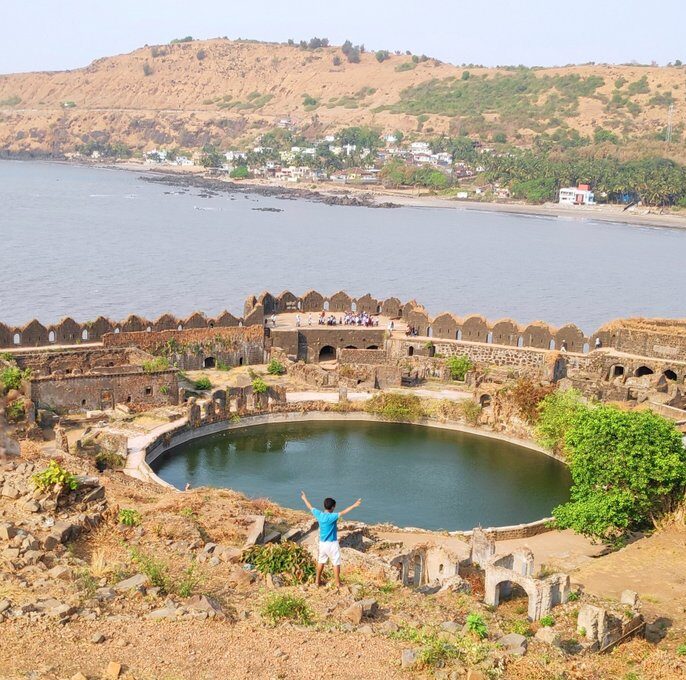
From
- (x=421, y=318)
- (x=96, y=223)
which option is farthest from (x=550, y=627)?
(x=96, y=223)

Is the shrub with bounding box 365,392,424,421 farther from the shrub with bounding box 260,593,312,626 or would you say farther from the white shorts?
the shrub with bounding box 260,593,312,626

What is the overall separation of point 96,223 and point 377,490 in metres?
83.2

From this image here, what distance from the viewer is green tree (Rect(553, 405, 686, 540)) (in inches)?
1051

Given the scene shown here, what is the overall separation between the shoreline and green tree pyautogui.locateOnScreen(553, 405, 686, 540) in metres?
101

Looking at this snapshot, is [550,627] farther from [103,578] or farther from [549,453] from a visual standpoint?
[549,453]

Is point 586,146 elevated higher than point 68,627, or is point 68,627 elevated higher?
point 586,146

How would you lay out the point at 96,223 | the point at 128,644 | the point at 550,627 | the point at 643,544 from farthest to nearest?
the point at 96,223, the point at 643,544, the point at 550,627, the point at 128,644

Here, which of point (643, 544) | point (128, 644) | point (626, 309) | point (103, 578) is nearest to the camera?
point (128, 644)

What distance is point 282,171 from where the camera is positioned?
16875 cm

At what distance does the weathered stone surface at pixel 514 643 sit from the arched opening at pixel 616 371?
109 feet

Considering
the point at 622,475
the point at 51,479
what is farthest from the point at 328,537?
the point at 622,475

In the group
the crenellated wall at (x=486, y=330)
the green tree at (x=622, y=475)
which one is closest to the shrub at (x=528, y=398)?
the crenellated wall at (x=486, y=330)

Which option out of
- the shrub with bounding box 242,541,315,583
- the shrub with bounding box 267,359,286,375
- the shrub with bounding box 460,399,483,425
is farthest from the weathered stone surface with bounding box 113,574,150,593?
the shrub with bounding box 267,359,286,375

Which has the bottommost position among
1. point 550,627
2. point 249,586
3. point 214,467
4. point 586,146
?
point 214,467
